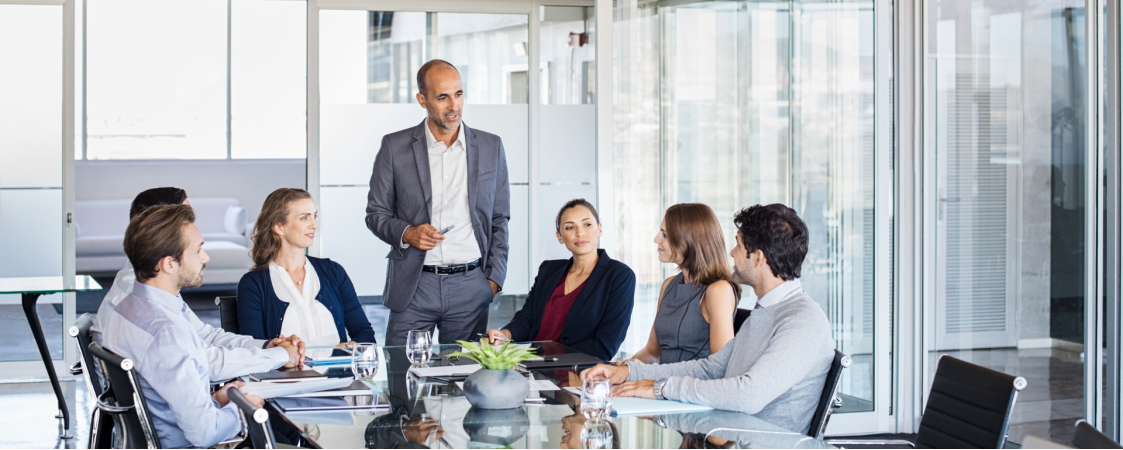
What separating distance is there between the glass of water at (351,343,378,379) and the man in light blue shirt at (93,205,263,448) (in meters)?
0.29

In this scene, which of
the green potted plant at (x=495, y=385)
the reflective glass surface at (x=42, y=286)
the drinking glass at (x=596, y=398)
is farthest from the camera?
the reflective glass surface at (x=42, y=286)

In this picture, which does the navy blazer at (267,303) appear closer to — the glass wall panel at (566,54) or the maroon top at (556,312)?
the maroon top at (556,312)

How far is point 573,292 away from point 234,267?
22.2ft

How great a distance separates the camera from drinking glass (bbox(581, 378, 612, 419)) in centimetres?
191

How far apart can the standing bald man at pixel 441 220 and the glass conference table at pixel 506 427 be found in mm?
1325

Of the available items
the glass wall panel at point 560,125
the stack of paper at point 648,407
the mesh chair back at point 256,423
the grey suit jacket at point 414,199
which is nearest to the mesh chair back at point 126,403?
the mesh chair back at point 256,423

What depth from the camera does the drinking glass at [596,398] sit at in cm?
191

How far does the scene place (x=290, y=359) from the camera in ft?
8.77

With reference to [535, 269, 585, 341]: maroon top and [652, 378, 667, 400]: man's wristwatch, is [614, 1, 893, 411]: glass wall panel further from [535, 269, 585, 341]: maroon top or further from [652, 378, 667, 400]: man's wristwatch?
[652, 378, 667, 400]: man's wristwatch

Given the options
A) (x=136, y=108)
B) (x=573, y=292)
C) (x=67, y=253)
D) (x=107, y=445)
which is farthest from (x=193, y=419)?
(x=136, y=108)

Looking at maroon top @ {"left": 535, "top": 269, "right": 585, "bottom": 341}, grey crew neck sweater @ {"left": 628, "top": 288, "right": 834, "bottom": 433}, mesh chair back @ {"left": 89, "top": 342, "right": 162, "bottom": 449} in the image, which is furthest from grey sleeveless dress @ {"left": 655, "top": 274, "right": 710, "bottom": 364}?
mesh chair back @ {"left": 89, "top": 342, "right": 162, "bottom": 449}

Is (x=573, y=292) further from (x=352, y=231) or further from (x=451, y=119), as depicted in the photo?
(x=352, y=231)

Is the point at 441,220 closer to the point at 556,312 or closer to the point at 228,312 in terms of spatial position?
the point at 556,312

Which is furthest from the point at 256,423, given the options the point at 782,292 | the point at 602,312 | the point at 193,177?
the point at 193,177
